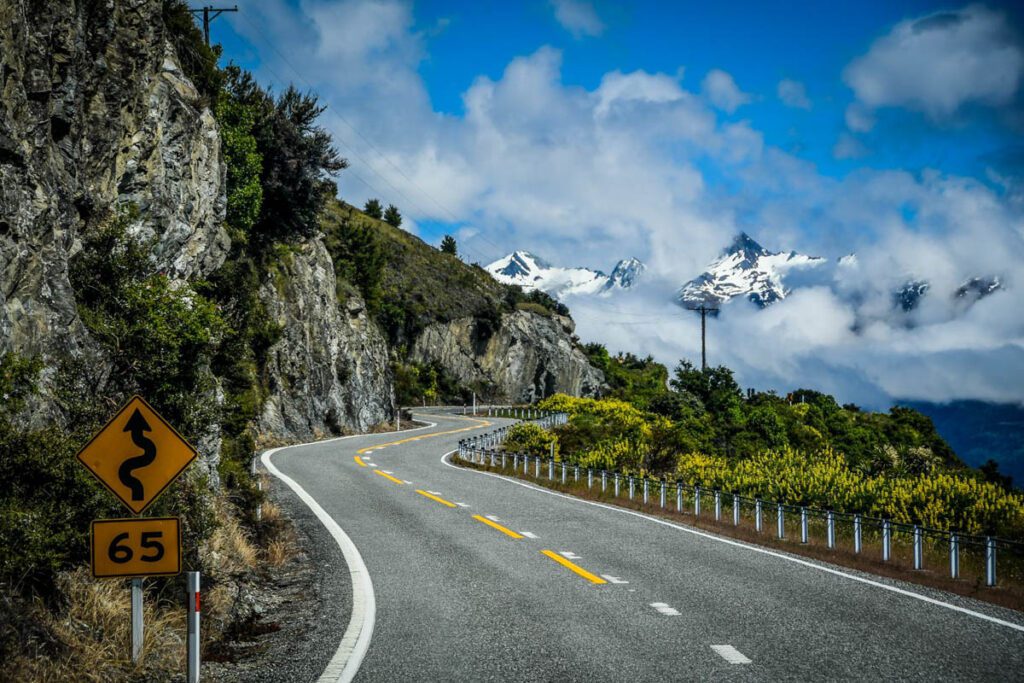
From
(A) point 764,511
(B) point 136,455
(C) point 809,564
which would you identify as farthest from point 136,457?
(A) point 764,511

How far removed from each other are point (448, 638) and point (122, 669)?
280cm

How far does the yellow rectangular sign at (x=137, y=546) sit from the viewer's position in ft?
19.9

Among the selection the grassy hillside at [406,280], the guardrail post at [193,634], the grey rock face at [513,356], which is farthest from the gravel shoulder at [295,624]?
the grey rock face at [513,356]

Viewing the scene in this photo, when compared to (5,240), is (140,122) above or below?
above

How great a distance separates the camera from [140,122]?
18.5 m

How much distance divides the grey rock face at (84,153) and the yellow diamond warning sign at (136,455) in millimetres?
3090

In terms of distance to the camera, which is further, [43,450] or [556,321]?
[556,321]

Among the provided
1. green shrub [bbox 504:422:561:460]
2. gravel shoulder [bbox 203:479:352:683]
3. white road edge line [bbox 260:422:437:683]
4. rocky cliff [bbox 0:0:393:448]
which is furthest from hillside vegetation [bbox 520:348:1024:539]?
rocky cliff [bbox 0:0:393:448]

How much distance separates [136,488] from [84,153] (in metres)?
10.6

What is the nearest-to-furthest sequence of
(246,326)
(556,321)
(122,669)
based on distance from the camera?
(122,669)
(246,326)
(556,321)

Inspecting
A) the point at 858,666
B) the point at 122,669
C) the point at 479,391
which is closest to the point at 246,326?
the point at 122,669

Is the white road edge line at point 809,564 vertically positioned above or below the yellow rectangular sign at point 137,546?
below

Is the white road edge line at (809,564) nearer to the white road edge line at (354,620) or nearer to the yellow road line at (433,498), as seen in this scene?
the yellow road line at (433,498)

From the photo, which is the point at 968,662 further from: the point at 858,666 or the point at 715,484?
the point at 715,484
